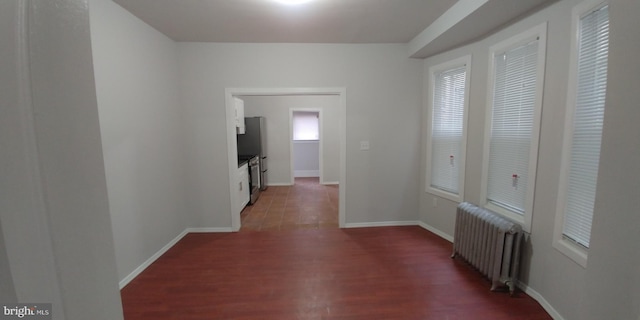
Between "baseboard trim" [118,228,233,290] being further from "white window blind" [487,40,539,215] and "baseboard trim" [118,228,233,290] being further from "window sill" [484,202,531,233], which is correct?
"white window blind" [487,40,539,215]

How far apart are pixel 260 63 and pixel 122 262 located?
8.87 ft

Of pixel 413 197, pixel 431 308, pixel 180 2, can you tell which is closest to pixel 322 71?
pixel 180 2

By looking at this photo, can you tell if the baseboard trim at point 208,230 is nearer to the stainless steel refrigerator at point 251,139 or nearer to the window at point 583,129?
the stainless steel refrigerator at point 251,139

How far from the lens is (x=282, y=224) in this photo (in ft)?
12.5

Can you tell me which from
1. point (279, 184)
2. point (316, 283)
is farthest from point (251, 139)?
point (316, 283)

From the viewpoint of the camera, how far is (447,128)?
3.18m

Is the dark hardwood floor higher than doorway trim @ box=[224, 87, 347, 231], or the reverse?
doorway trim @ box=[224, 87, 347, 231]

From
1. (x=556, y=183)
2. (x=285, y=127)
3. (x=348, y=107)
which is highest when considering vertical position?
(x=348, y=107)

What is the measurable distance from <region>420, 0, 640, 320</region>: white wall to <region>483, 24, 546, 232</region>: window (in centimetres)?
7

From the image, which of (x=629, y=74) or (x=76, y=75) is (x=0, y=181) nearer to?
(x=76, y=75)

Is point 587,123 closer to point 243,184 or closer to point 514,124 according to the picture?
point 514,124

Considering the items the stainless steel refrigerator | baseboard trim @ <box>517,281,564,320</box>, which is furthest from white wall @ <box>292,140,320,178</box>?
baseboard trim @ <box>517,281,564,320</box>

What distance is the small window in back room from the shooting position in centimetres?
759

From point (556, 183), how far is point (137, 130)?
12.4 feet
